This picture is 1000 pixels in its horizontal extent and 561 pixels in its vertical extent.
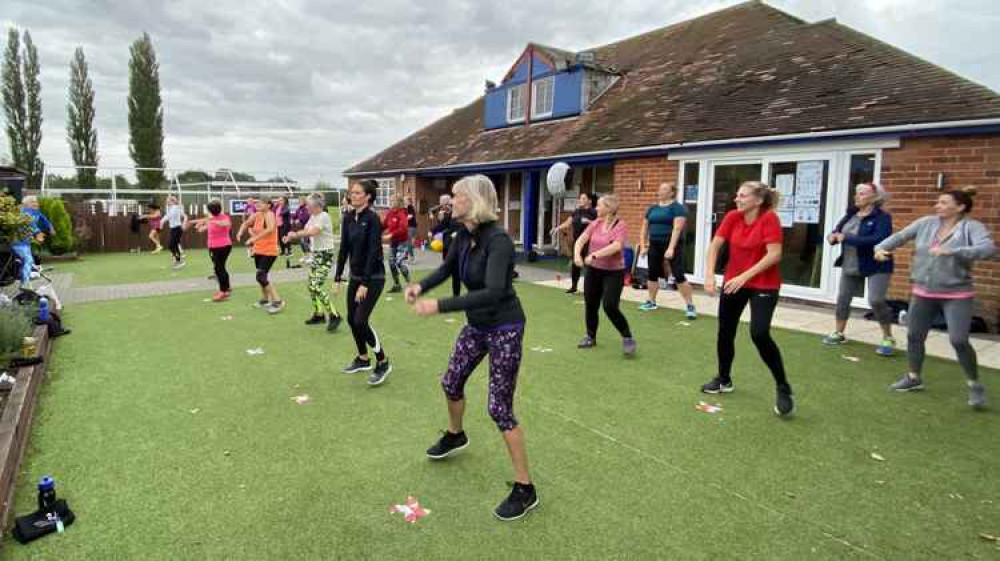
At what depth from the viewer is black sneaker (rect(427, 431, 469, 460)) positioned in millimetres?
3701

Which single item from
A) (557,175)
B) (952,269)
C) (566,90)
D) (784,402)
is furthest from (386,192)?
(952,269)

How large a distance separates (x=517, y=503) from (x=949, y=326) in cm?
391

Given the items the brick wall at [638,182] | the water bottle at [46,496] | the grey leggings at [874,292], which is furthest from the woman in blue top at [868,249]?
the water bottle at [46,496]

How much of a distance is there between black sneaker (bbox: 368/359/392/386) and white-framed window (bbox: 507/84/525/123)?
13.5m

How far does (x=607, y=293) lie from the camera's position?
6.09 metres

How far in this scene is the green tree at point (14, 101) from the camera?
3475cm

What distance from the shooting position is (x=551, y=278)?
1273 cm

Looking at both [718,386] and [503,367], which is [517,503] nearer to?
[503,367]

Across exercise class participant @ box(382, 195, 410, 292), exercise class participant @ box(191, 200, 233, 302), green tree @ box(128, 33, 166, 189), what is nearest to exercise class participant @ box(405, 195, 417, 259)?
exercise class participant @ box(382, 195, 410, 292)

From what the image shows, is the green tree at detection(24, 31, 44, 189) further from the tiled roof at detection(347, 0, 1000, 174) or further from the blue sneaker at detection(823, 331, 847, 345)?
the blue sneaker at detection(823, 331, 847, 345)

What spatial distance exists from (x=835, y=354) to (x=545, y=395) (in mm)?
3582

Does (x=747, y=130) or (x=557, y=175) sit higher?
(x=747, y=130)

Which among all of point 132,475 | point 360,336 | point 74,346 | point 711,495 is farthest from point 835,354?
point 74,346

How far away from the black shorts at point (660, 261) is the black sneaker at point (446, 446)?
16.9ft
